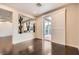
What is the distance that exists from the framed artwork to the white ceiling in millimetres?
123

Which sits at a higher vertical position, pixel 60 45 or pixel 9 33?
pixel 9 33

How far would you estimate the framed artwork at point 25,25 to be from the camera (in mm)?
1815

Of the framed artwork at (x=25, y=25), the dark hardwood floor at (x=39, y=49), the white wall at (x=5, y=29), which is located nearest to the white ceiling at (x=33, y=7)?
the framed artwork at (x=25, y=25)

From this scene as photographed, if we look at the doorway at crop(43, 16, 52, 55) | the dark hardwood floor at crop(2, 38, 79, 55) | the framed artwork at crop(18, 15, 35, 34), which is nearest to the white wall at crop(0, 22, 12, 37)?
the framed artwork at crop(18, 15, 35, 34)

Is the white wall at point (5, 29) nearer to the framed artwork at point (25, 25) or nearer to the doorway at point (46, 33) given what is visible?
the framed artwork at point (25, 25)

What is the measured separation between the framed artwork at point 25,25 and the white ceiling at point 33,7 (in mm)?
123

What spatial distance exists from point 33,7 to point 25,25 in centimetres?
35

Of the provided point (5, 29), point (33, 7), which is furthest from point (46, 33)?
point (5, 29)

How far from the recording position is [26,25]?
1807mm
